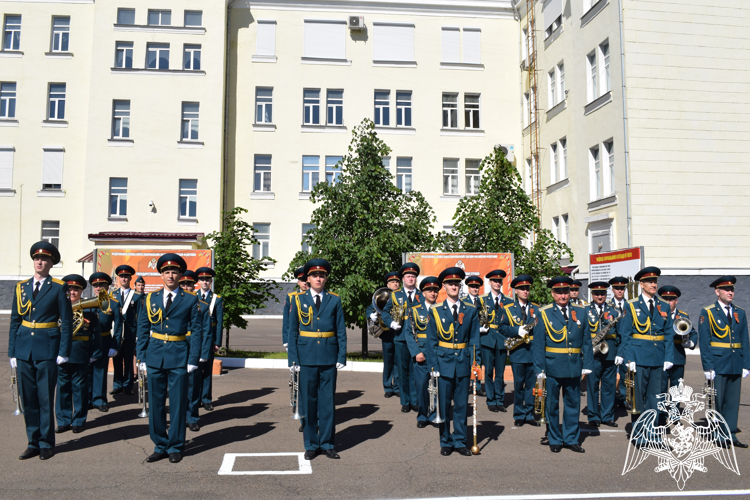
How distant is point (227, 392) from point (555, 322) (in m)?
6.35

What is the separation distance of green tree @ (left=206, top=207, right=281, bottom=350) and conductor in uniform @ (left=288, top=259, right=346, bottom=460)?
8393mm

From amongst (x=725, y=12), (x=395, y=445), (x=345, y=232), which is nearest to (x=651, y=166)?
(x=725, y=12)

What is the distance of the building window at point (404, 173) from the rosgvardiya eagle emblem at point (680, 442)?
987 inches

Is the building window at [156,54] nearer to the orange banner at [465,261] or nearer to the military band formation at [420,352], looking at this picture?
the orange banner at [465,261]

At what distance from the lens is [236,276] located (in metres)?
15.9

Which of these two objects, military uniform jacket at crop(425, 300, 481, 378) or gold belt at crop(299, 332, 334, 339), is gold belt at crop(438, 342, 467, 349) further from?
gold belt at crop(299, 332, 334, 339)

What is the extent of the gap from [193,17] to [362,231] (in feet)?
71.2

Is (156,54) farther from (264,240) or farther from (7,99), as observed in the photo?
(264,240)

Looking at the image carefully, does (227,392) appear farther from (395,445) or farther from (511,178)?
(511,178)

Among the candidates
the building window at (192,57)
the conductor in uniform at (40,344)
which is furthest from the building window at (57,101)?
the conductor in uniform at (40,344)

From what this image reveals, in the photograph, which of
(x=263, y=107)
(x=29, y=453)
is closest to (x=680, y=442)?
(x=29, y=453)

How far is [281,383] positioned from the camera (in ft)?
40.1

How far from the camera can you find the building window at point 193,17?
104 ft

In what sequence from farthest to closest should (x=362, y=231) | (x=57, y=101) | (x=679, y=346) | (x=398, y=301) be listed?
(x=57, y=101) → (x=362, y=231) → (x=398, y=301) → (x=679, y=346)
